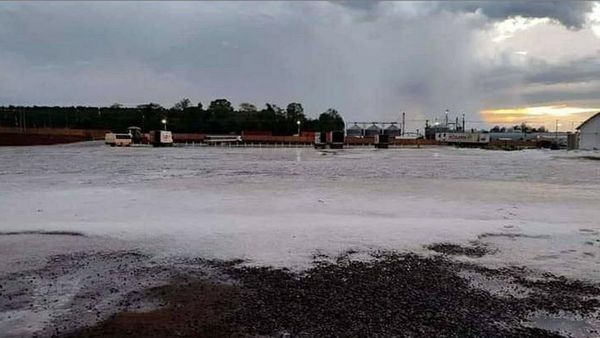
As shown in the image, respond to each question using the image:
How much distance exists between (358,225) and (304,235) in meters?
1.49

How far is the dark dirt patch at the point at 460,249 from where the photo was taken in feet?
26.3

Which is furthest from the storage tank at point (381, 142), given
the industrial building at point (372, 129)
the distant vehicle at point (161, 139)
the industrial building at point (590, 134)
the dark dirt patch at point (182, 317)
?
the dark dirt patch at point (182, 317)

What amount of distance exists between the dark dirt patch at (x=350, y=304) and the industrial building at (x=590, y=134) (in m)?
70.8

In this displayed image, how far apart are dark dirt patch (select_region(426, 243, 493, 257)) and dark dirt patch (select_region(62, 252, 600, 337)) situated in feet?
2.52

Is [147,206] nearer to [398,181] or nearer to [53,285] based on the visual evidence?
[53,285]

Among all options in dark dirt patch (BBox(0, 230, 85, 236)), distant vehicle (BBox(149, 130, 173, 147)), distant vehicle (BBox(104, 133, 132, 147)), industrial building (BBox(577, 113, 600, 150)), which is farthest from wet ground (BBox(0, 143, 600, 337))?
industrial building (BBox(577, 113, 600, 150))

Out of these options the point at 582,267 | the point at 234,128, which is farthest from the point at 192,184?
the point at 234,128

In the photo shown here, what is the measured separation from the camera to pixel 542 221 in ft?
35.5

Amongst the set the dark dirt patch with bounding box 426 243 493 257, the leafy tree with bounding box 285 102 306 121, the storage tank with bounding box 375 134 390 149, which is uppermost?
the leafy tree with bounding box 285 102 306 121

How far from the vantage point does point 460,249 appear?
27.3 ft

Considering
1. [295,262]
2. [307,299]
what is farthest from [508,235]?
[307,299]

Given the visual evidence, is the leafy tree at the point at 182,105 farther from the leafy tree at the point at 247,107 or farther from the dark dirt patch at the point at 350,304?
the dark dirt patch at the point at 350,304

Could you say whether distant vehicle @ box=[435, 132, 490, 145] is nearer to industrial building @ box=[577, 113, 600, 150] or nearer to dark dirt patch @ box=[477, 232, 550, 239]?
industrial building @ box=[577, 113, 600, 150]

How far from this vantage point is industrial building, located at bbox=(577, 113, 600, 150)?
67688mm
